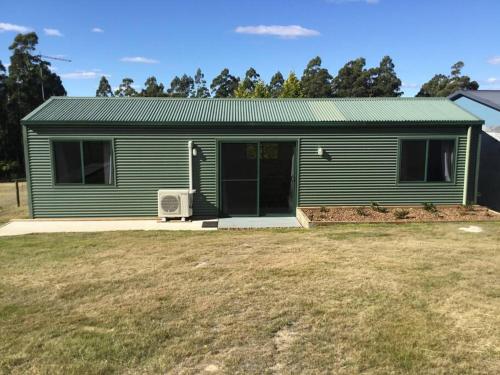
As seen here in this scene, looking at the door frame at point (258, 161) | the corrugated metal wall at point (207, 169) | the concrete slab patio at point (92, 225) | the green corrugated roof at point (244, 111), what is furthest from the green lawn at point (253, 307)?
the green corrugated roof at point (244, 111)

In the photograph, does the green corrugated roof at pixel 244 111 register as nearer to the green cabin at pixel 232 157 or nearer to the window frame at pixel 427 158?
the green cabin at pixel 232 157

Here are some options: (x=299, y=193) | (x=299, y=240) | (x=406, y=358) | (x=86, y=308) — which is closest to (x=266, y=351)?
(x=406, y=358)

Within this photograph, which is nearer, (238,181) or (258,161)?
(258,161)

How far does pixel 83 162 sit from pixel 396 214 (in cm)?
790

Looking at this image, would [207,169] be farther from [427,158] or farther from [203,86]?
[203,86]

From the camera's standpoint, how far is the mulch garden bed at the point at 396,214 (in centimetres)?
974

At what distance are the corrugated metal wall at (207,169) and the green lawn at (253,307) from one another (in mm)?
2823

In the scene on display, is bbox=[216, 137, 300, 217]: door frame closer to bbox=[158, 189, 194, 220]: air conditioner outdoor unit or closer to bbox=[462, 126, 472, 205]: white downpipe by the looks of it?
bbox=[158, 189, 194, 220]: air conditioner outdoor unit

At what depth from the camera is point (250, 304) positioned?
483 centimetres

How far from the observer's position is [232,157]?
10.9 meters

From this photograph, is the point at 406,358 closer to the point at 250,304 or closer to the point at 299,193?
the point at 250,304

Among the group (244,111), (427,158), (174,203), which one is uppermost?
(244,111)

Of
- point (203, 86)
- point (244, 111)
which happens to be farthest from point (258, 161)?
point (203, 86)

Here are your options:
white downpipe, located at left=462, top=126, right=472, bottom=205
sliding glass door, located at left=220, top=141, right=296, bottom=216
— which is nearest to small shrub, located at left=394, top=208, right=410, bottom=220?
white downpipe, located at left=462, top=126, right=472, bottom=205
